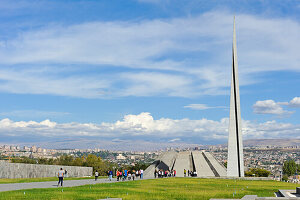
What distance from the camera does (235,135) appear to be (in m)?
43.2

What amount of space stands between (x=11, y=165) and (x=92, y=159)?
42.6 meters

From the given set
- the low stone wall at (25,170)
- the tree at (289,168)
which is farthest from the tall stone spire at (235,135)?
the tree at (289,168)

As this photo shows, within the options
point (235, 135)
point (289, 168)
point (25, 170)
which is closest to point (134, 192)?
point (25, 170)

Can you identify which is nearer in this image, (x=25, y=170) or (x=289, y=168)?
(x=25, y=170)

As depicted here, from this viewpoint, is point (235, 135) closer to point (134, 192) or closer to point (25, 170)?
point (25, 170)

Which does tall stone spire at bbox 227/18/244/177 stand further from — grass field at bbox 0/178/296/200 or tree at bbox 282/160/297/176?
tree at bbox 282/160/297/176

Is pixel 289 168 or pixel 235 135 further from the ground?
pixel 235 135

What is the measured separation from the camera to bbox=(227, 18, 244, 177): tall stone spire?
4272cm

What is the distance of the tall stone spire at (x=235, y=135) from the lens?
42719 millimetres

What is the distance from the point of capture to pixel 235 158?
1686 inches

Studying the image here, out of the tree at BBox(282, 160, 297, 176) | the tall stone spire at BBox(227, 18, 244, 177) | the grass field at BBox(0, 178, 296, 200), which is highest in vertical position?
the tall stone spire at BBox(227, 18, 244, 177)

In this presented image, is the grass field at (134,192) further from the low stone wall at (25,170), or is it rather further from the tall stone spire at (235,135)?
the tall stone spire at (235,135)

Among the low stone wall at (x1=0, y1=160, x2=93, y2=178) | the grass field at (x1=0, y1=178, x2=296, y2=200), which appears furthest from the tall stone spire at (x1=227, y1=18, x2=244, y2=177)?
the grass field at (x1=0, y1=178, x2=296, y2=200)

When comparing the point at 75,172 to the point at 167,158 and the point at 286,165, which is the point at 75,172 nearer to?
the point at 167,158
